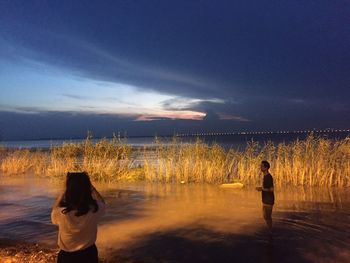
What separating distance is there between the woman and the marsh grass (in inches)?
581

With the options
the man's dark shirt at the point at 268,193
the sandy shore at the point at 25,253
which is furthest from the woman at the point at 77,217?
the man's dark shirt at the point at 268,193

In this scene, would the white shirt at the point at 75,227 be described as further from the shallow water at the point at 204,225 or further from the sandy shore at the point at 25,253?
the shallow water at the point at 204,225

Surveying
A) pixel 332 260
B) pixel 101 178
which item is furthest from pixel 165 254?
pixel 101 178

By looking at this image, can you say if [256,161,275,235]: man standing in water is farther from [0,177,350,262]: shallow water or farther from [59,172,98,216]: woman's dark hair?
[59,172,98,216]: woman's dark hair

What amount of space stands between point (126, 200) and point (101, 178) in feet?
18.6

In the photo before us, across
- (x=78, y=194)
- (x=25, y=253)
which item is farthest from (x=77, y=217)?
(x=25, y=253)

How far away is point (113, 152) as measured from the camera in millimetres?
22734

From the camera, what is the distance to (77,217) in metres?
4.39

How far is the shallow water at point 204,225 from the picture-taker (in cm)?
866

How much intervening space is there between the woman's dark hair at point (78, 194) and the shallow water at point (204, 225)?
13.6 feet

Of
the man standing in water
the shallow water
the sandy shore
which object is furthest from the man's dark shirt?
the sandy shore

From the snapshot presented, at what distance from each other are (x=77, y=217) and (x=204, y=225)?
7226mm

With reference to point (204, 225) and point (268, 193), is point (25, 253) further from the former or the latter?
point (268, 193)

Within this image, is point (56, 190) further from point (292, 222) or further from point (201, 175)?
point (292, 222)
